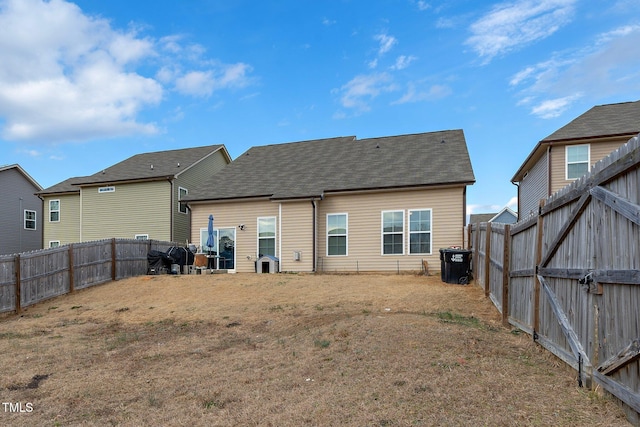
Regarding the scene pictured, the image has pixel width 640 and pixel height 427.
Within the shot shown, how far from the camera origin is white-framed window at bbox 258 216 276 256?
55.8ft

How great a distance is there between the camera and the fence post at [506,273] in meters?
6.62

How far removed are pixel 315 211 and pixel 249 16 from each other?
779 centimetres

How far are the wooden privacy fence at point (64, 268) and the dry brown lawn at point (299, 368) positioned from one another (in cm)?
204

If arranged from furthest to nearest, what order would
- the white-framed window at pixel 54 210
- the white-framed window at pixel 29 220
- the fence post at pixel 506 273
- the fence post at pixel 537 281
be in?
the white-framed window at pixel 29 220
the white-framed window at pixel 54 210
the fence post at pixel 506 273
the fence post at pixel 537 281

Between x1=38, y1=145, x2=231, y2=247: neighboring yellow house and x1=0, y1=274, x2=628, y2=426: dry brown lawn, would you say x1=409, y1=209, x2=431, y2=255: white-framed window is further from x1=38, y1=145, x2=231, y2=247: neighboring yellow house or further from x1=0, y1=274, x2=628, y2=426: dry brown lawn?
x1=38, y1=145, x2=231, y2=247: neighboring yellow house

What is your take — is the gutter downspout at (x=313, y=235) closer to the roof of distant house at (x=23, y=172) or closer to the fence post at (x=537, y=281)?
the fence post at (x=537, y=281)

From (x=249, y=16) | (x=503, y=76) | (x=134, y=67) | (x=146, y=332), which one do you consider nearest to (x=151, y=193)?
(x=134, y=67)

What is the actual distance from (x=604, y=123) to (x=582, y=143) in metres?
1.54

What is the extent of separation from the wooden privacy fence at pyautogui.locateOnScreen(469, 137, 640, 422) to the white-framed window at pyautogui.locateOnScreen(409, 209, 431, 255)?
30.4ft

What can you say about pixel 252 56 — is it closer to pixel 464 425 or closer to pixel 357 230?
pixel 357 230

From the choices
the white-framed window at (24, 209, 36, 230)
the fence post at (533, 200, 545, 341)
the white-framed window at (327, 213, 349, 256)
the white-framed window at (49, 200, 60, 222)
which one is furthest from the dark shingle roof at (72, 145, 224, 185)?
the fence post at (533, 200, 545, 341)

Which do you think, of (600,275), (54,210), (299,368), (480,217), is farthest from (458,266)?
(480,217)

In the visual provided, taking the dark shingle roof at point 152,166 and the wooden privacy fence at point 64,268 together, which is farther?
the dark shingle roof at point 152,166

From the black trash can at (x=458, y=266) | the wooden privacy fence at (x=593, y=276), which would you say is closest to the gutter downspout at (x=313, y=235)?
the black trash can at (x=458, y=266)
